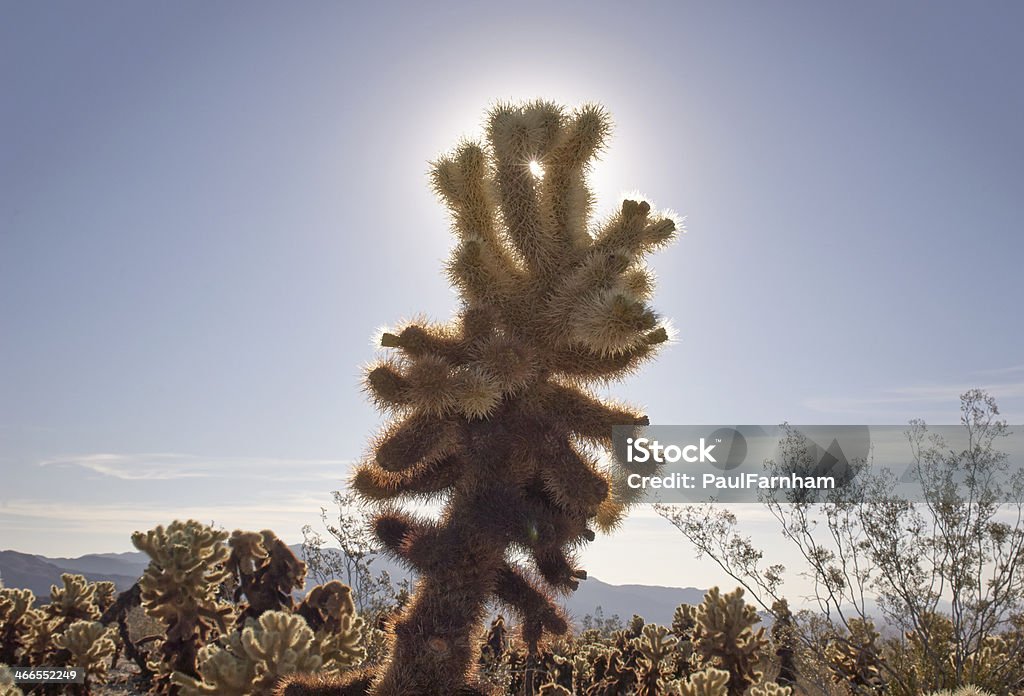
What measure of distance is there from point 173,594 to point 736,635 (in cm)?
587

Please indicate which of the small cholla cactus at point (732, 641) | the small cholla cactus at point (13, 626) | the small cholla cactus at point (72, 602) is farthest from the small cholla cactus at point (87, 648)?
the small cholla cactus at point (732, 641)

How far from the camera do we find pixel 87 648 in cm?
722

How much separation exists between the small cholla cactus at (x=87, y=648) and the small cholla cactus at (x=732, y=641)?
20.6ft

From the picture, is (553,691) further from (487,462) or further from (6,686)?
(6,686)

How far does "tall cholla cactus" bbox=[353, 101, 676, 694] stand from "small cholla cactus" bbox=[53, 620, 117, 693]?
13.2ft

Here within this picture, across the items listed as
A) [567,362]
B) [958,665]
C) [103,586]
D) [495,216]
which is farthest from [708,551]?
[103,586]

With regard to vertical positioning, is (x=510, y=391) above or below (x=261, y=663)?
above

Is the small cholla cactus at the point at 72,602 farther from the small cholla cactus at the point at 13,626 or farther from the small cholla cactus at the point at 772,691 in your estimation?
the small cholla cactus at the point at 772,691

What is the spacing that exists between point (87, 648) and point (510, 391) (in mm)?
5400

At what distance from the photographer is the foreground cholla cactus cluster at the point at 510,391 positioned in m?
4.90

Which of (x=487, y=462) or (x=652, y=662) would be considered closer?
(x=487, y=462)

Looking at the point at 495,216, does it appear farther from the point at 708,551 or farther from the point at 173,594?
the point at 708,551

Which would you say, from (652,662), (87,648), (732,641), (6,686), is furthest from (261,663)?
(732,641)

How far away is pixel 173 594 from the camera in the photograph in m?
6.30
